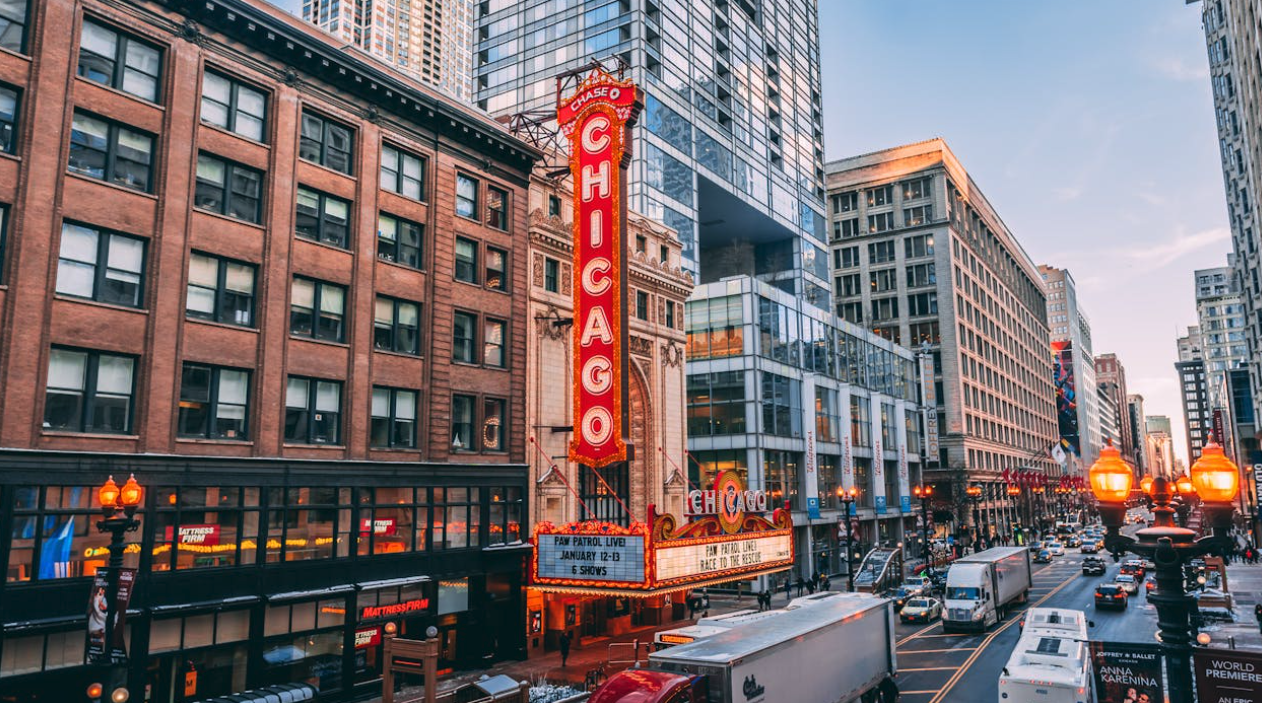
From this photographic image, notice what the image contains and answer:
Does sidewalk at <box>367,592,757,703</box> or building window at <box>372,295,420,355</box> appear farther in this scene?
building window at <box>372,295,420,355</box>

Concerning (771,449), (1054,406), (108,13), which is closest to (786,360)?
(771,449)

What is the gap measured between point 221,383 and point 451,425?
9931mm

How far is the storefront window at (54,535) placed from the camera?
75.1 feet

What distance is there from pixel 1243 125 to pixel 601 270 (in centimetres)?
6533

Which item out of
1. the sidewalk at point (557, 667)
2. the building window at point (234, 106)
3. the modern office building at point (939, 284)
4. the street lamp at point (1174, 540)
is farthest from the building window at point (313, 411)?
the modern office building at point (939, 284)

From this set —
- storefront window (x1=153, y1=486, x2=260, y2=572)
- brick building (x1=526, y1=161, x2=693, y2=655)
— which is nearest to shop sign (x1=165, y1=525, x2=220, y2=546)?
storefront window (x1=153, y1=486, x2=260, y2=572)

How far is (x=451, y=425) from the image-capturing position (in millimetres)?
35656

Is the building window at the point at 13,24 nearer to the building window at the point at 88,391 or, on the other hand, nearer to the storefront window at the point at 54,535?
the building window at the point at 88,391

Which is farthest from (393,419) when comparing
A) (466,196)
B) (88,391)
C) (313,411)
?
(88,391)

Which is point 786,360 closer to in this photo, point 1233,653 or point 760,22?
point 760,22

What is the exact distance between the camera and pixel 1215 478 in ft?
40.0

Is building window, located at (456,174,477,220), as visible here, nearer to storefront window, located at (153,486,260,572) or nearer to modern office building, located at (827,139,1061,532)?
storefront window, located at (153,486,260,572)

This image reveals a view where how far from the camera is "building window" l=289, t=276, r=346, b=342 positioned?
30.6 meters

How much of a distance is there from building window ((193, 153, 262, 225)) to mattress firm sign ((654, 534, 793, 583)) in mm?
18829
